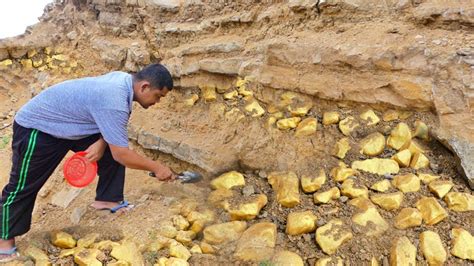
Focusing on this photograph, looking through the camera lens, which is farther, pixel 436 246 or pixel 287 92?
pixel 287 92

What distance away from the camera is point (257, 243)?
8.00ft

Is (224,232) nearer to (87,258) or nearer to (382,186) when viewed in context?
(87,258)

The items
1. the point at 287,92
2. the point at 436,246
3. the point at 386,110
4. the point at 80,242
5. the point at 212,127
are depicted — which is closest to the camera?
the point at 436,246

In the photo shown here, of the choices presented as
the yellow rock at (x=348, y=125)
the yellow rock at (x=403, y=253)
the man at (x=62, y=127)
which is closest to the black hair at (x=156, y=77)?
the man at (x=62, y=127)

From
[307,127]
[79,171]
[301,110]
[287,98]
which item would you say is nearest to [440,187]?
[307,127]

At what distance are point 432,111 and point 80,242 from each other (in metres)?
2.36

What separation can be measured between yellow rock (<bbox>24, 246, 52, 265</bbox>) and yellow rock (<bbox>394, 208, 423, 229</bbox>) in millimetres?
1976

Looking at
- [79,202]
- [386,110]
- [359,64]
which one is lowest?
[79,202]

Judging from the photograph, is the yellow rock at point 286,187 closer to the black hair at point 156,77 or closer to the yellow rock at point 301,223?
the yellow rock at point 301,223

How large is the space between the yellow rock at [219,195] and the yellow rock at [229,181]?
6 centimetres

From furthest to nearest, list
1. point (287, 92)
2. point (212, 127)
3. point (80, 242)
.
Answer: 1. point (212, 127)
2. point (287, 92)
3. point (80, 242)

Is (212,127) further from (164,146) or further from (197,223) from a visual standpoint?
(197,223)

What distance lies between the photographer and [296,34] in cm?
342

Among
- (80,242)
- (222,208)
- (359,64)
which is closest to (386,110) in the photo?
(359,64)
